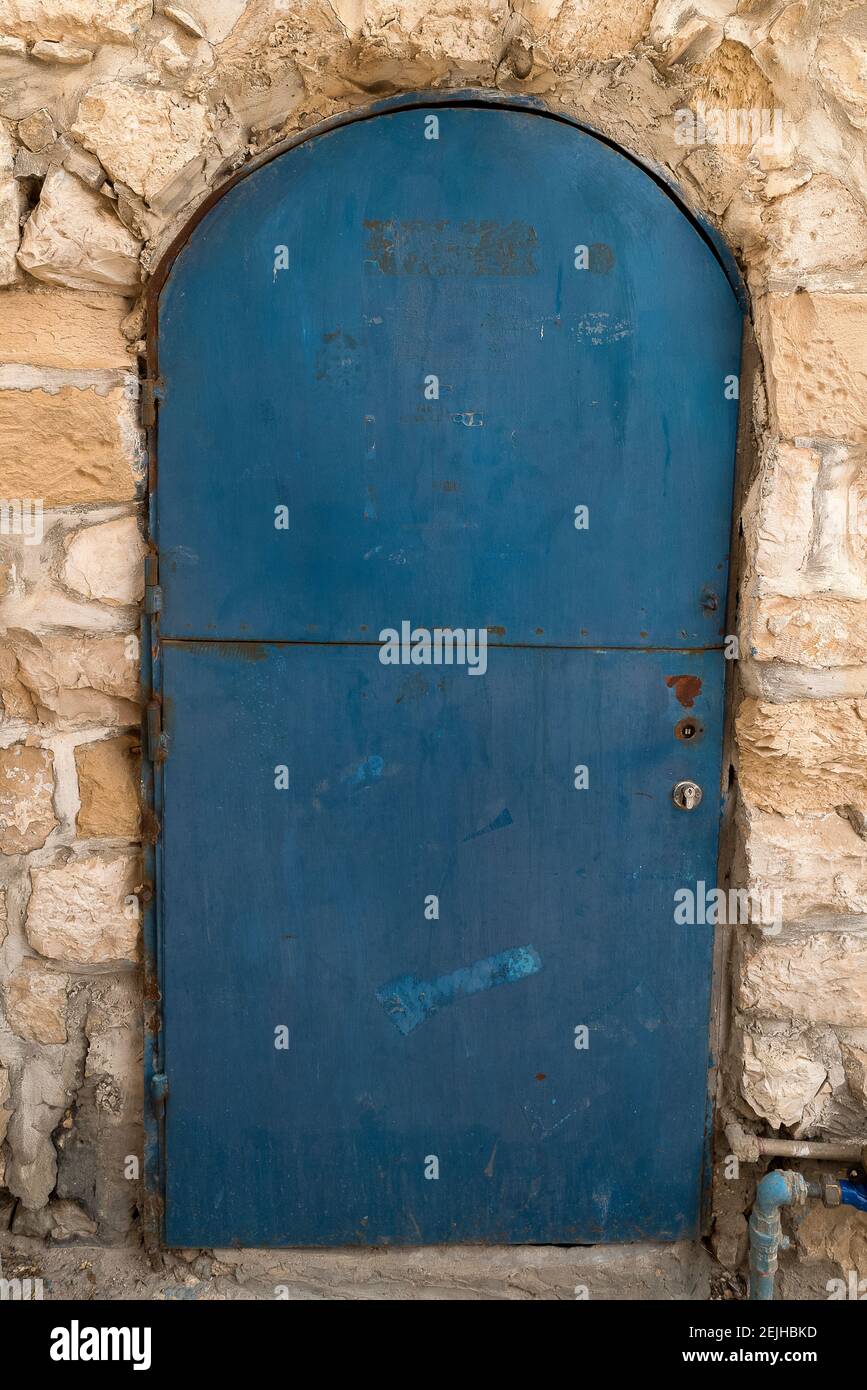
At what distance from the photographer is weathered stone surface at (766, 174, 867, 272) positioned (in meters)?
1.87

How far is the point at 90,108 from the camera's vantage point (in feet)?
5.85

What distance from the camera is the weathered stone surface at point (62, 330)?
186cm

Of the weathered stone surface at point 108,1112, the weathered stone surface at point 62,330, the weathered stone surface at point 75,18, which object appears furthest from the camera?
the weathered stone surface at point 108,1112

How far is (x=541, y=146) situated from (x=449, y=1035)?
1.83 meters

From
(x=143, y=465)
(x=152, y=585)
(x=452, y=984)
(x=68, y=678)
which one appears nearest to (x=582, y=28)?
(x=143, y=465)

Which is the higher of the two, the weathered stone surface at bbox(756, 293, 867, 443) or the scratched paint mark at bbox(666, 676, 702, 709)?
the weathered stone surface at bbox(756, 293, 867, 443)

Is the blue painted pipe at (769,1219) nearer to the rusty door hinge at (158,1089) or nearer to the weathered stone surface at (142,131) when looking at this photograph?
the rusty door hinge at (158,1089)

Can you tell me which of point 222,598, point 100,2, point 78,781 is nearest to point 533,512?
point 222,598

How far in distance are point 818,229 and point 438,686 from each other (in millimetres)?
1153

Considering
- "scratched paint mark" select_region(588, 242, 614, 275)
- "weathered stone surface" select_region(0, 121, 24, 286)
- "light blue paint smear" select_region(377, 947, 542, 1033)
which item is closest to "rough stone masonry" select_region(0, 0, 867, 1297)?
"weathered stone surface" select_region(0, 121, 24, 286)

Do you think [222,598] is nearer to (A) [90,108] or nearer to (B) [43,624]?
(B) [43,624]

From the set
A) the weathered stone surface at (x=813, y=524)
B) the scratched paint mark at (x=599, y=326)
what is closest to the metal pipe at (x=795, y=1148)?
the weathered stone surface at (x=813, y=524)

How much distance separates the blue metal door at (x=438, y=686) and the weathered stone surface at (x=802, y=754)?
9cm

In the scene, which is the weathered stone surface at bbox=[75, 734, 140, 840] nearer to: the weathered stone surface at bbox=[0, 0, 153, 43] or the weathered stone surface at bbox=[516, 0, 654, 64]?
the weathered stone surface at bbox=[0, 0, 153, 43]
